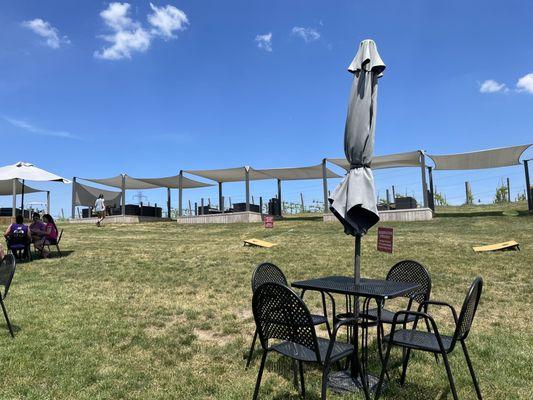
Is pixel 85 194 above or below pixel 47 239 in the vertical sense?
above

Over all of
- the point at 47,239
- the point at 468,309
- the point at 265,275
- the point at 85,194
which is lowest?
the point at 468,309

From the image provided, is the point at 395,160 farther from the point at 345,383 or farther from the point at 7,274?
the point at 7,274

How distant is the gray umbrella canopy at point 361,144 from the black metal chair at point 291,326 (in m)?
0.88

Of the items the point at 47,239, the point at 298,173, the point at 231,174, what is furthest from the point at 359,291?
the point at 231,174

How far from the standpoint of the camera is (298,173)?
827 inches

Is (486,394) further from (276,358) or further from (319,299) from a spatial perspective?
(319,299)

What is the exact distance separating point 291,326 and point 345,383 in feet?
2.88

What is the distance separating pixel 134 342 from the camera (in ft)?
13.2

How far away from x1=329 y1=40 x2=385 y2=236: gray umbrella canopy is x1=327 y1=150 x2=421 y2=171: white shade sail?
1416cm

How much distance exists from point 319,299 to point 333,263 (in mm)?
2336

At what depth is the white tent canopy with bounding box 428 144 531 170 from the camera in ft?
49.6

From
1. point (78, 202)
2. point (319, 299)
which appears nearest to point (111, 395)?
point (319, 299)

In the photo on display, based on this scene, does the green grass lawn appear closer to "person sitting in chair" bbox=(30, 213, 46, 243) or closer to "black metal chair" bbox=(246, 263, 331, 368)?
"black metal chair" bbox=(246, 263, 331, 368)

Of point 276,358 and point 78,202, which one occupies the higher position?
point 78,202
